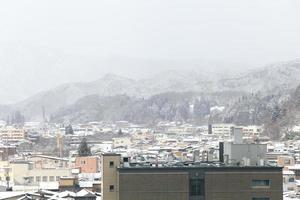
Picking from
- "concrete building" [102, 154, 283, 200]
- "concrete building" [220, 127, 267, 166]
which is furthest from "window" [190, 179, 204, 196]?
"concrete building" [220, 127, 267, 166]

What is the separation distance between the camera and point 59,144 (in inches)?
4434

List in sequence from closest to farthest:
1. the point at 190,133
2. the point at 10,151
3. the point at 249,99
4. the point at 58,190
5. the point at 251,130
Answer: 1. the point at 58,190
2. the point at 10,151
3. the point at 251,130
4. the point at 190,133
5. the point at 249,99

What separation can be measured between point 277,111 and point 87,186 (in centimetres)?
8499

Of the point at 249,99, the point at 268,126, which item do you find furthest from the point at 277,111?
the point at 249,99

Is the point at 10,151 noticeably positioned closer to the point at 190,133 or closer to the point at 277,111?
the point at 277,111

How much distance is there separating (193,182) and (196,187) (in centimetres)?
15

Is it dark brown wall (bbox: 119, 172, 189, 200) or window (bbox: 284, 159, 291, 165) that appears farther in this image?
window (bbox: 284, 159, 291, 165)

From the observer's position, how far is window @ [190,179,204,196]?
82.9 ft

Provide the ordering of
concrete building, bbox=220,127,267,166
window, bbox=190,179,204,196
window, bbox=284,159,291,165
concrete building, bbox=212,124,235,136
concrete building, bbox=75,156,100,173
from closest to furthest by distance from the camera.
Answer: window, bbox=190,179,204,196 < concrete building, bbox=220,127,267,166 < concrete building, bbox=75,156,100,173 < window, bbox=284,159,291,165 < concrete building, bbox=212,124,235,136

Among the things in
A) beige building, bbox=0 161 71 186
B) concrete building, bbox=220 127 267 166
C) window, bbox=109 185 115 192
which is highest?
concrete building, bbox=220 127 267 166

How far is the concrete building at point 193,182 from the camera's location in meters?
25.3

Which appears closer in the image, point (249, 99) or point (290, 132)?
point (290, 132)

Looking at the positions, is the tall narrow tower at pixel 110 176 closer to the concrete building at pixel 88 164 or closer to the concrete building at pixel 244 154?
the concrete building at pixel 244 154

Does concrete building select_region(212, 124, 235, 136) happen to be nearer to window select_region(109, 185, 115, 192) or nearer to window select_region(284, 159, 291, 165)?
window select_region(284, 159, 291, 165)
